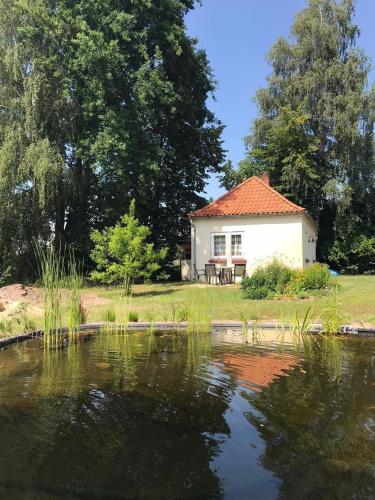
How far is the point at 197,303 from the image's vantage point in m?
9.44

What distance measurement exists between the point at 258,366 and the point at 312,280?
8035 mm

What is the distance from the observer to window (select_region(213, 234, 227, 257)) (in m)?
21.0

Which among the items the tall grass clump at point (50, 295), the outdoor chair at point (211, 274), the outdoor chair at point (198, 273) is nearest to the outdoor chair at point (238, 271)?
the outdoor chair at point (211, 274)

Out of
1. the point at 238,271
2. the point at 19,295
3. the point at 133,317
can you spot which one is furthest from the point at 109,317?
the point at 238,271

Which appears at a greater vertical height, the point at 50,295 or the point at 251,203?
the point at 251,203

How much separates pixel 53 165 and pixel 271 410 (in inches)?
657

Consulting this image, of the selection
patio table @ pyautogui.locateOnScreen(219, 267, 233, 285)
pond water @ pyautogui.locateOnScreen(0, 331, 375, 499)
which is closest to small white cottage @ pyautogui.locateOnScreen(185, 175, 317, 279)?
patio table @ pyautogui.locateOnScreen(219, 267, 233, 285)

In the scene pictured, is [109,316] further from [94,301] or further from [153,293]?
[153,293]

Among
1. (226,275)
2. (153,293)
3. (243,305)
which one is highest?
(226,275)

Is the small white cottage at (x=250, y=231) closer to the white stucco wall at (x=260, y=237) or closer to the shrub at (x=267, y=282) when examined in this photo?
the white stucco wall at (x=260, y=237)

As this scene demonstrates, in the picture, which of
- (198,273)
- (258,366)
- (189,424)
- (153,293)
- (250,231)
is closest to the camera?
(189,424)

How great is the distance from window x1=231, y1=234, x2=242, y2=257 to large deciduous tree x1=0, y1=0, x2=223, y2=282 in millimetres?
4761

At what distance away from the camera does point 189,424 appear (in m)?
4.30

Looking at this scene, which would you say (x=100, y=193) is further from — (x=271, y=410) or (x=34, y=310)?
(x=271, y=410)
